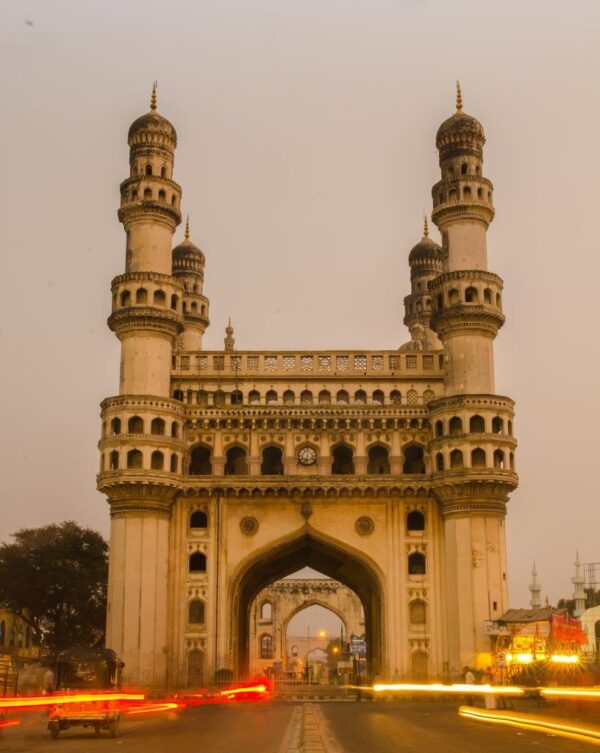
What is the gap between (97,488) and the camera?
49.8 meters

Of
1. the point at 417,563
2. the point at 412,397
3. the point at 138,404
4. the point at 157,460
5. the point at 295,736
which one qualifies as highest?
the point at 412,397

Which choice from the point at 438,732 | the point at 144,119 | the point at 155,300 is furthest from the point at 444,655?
the point at 144,119

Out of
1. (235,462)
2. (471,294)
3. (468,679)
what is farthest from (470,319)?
(468,679)

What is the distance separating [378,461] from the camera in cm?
5362

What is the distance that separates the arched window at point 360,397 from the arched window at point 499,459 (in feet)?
22.5

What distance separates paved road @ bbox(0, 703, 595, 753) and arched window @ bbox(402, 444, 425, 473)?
21.6m

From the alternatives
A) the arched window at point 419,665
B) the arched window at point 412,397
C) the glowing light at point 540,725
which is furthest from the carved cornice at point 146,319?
the glowing light at point 540,725

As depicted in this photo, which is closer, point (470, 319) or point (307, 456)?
point (470, 319)

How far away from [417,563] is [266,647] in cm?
3893

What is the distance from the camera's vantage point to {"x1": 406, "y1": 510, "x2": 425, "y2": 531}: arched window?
170 feet

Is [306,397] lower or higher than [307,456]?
higher

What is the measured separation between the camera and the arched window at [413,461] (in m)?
53.5

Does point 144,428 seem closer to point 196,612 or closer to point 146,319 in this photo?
point 146,319

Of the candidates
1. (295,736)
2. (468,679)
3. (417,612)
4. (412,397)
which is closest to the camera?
(295,736)
